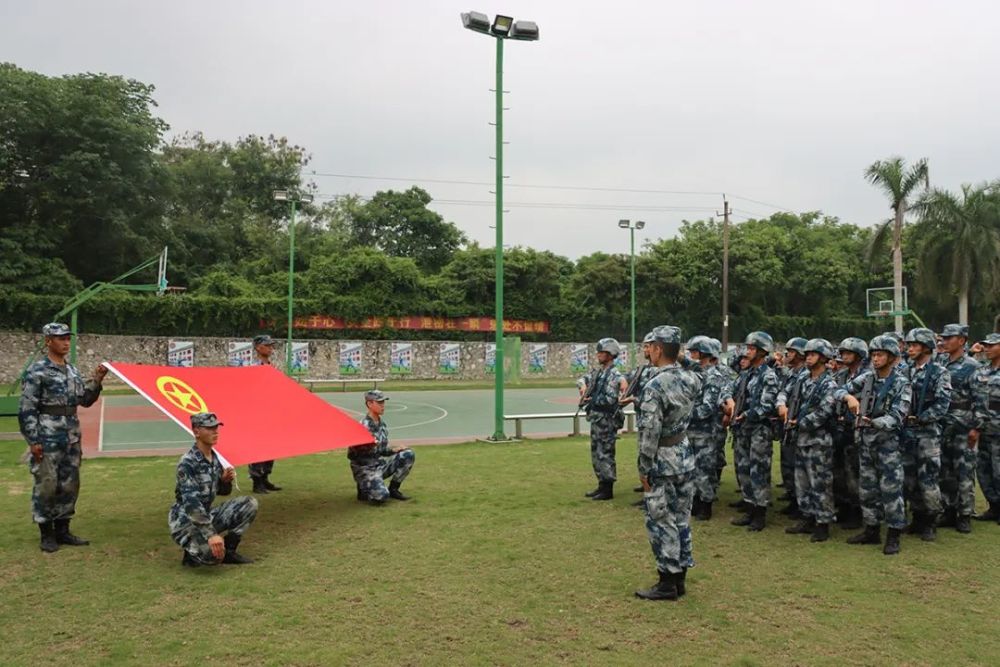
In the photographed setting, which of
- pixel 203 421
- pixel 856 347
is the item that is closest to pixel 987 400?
pixel 856 347

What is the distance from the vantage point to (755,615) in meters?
5.50

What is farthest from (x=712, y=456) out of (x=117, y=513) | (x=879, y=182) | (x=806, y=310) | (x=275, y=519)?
(x=806, y=310)

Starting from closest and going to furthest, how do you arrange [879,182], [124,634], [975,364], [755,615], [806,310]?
[124,634], [755,615], [975,364], [879,182], [806,310]

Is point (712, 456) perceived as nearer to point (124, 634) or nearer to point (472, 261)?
point (124, 634)

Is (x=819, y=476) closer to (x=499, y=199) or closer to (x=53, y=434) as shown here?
(x=53, y=434)

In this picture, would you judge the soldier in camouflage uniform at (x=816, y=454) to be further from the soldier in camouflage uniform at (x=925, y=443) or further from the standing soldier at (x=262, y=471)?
the standing soldier at (x=262, y=471)

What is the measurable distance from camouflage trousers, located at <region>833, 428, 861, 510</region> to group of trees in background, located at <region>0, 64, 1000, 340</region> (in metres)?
33.5

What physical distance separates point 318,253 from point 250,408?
38.2 meters

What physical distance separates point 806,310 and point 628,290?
1398 centimetres

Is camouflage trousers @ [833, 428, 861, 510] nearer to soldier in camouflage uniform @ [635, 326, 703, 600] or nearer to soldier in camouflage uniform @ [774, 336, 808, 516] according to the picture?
soldier in camouflage uniform @ [774, 336, 808, 516]

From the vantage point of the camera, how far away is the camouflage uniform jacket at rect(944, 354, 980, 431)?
8.07 metres

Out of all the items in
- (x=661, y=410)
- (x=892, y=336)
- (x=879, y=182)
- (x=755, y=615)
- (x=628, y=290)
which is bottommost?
(x=755, y=615)

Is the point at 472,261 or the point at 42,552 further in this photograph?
the point at 472,261

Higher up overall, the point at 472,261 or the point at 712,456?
the point at 472,261
